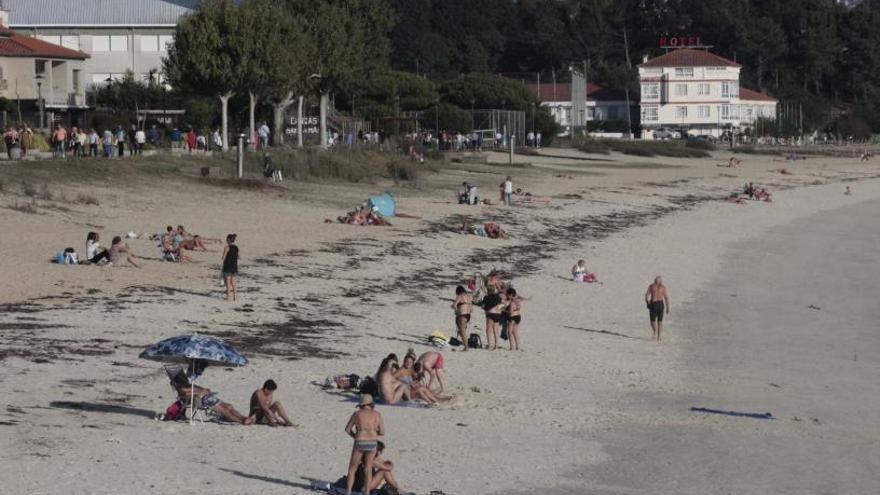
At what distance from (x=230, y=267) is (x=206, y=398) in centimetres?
835

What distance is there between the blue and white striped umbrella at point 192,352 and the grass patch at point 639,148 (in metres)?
73.6

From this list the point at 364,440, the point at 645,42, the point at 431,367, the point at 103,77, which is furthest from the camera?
the point at 645,42

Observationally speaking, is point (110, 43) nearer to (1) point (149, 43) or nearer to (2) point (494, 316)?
(1) point (149, 43)

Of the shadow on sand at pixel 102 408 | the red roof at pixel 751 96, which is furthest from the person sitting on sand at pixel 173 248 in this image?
the red roof at pixel 751 96

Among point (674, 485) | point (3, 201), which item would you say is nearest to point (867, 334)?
point (674, 485)

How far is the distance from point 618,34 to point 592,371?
129918 mm

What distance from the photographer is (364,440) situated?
14.4 meters

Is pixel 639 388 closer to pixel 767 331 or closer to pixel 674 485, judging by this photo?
pixel 674 485

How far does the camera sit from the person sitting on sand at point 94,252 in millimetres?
27969

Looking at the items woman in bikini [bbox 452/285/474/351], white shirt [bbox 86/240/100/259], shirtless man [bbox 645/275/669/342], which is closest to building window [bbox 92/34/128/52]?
white shirt [bbox 86/240/100/259]

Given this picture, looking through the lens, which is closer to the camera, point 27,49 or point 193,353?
point 193,353

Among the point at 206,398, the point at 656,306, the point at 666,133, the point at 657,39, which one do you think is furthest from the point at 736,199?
the point at 657,39

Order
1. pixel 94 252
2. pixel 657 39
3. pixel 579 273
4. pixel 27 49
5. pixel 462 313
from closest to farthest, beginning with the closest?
pixel 462 313, pixel 94 252, pixel 579 273, pixel 27 49, pixel 657 39

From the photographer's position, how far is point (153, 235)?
3272 cm
